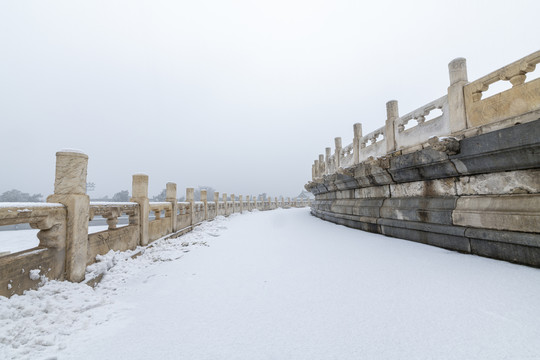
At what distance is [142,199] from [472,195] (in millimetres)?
6586

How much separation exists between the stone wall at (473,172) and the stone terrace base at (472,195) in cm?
1

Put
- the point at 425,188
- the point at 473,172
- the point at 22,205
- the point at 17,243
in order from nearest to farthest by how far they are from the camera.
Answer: the point at 22,205 → the point at 473,172 → the point at 425,188 → the point at 17,243

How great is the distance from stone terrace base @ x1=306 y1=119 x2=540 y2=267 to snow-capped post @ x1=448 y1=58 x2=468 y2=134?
498mm

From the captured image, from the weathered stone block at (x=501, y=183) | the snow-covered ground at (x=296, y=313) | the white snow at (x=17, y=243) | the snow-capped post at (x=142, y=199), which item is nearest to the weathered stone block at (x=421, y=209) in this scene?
the weathered stone block at (x=501, y=183)

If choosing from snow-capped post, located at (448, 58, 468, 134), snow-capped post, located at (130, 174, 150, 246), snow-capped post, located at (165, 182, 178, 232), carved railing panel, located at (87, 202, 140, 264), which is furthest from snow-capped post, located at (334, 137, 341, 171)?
carved railing panel, located at (87, 202, 140, 264)

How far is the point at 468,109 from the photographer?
12.7 feet

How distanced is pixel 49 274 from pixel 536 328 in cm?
455

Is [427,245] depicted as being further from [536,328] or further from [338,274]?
[536,328]

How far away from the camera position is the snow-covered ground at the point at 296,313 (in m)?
1.67

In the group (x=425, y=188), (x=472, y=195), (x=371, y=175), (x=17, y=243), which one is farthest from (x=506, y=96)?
(x=17, y=243)

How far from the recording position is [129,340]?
6.23 ft

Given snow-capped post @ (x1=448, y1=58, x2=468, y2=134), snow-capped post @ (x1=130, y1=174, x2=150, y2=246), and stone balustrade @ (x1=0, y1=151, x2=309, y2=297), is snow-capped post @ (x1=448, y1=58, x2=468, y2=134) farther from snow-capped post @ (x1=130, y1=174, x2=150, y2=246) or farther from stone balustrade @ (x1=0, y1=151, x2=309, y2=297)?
snow-capped post @ (x1=130, y1=174, x2=150, y2=246)

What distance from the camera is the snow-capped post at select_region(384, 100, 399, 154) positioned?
5965 millimetres

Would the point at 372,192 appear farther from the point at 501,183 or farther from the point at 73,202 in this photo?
the point at 73,202
